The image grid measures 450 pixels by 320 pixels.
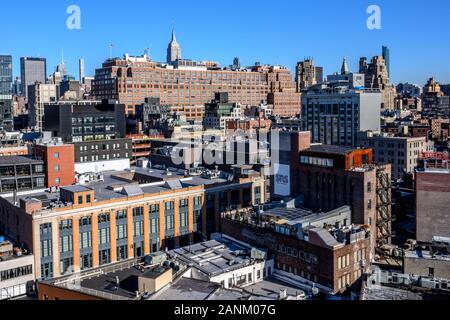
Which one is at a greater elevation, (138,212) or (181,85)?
(181,85)

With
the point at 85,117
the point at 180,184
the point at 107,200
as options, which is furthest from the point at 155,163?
the point at 107,200

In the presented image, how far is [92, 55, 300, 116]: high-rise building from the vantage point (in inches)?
6176

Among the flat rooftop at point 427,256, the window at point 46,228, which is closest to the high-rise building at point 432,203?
the flat rooftop at point 427,256

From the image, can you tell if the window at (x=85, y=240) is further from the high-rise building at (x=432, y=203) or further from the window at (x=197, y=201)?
the high-rise building at (x=432, y=203)

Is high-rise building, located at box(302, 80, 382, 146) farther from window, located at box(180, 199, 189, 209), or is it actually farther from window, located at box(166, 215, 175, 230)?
window, located at box(166, 215, 175, 230)

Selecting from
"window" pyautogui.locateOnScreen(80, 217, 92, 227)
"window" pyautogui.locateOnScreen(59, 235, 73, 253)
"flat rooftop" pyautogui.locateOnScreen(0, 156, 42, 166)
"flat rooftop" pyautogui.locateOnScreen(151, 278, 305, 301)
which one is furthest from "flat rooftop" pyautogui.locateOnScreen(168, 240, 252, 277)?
"flat rooftop" pyautogui.locateOnScreen(0, 156, 42, 166)

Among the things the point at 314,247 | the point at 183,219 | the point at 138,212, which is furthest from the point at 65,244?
the point at 314,247

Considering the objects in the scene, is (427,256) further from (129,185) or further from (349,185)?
(129,185)

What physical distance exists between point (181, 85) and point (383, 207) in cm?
12951

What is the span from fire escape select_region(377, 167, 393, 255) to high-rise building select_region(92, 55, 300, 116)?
111793mm

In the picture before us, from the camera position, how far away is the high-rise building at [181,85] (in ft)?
515

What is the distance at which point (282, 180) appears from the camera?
53.9 meters

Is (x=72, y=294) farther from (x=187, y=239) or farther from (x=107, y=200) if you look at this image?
(x=187, y=239)
